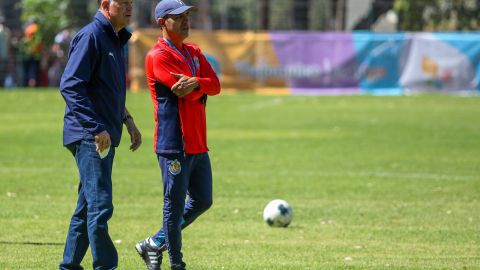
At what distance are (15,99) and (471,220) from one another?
23.4m

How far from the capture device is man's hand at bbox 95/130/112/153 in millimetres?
6949

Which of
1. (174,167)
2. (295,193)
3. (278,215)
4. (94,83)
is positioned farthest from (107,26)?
(295,193)

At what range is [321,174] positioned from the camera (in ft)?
50.5

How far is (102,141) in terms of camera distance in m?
6.96

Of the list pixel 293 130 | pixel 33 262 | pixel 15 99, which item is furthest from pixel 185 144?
pixel 15 99

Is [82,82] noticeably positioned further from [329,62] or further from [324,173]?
[329,62]

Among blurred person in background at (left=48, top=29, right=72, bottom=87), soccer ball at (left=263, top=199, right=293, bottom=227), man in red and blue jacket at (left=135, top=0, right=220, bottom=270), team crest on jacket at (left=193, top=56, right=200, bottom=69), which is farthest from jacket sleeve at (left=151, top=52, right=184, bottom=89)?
blurred person in background at (left=48, top=29, right=72, bottom=87)

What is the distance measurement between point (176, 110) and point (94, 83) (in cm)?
76

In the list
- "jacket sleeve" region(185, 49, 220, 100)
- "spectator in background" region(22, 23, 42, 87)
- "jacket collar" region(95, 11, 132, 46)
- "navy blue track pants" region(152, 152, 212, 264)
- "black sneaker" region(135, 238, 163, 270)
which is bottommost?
"spectator in background" region(22, 23, 42, 87)

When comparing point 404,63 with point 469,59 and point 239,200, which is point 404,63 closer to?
point 469,59

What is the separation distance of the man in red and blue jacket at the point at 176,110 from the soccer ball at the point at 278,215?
3.03 metres

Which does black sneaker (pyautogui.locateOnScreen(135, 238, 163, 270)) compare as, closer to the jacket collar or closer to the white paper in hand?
the white paper in hand

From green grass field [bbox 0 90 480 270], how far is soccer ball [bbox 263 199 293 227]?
0.11m

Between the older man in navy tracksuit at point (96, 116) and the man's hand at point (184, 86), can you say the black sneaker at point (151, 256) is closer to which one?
the older man in navy tracksuit at point (96, 116)
